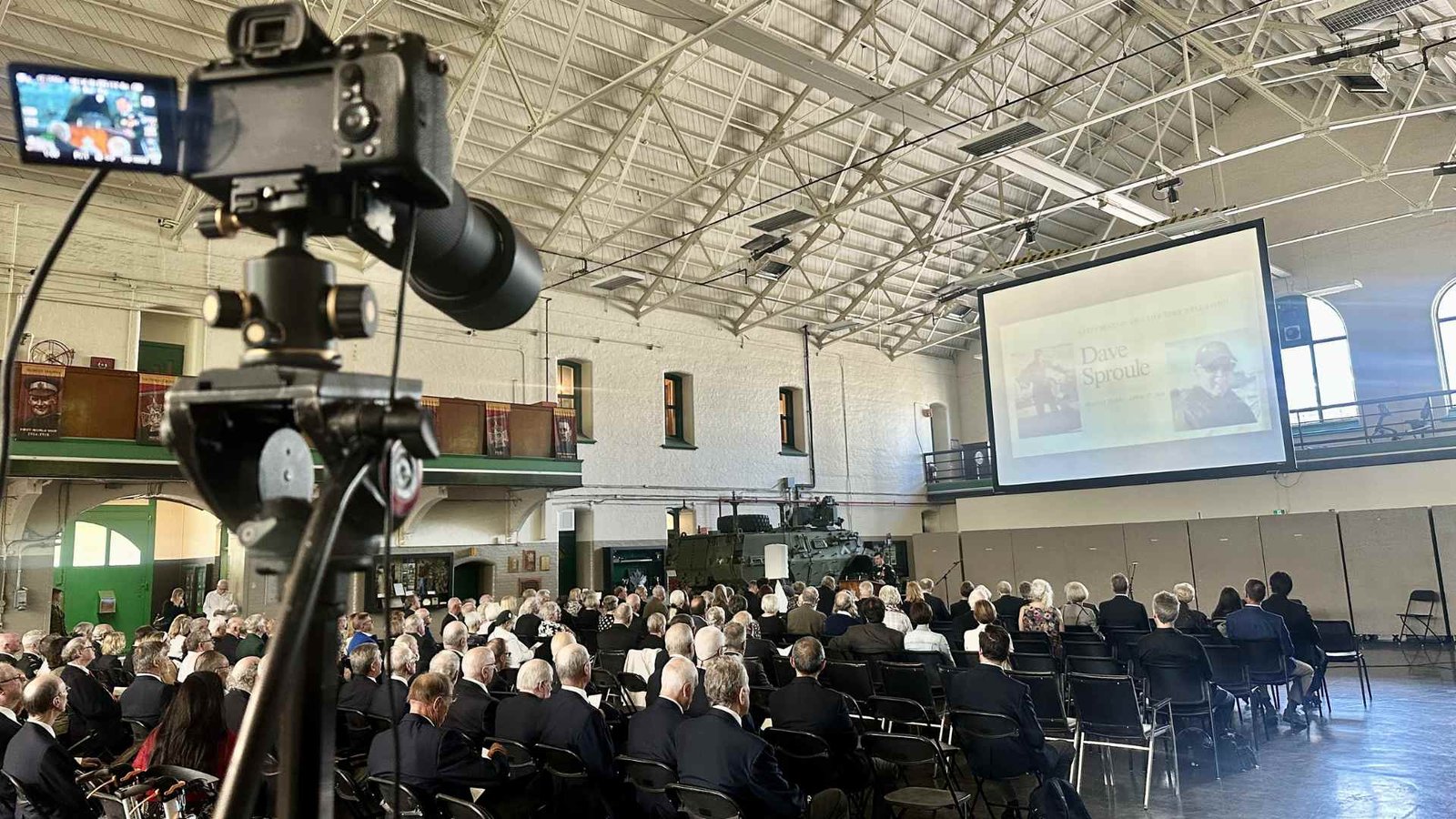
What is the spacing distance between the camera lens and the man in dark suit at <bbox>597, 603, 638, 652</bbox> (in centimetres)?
729

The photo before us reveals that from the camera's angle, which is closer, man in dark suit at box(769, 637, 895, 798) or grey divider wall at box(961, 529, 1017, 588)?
man in dark suit at box(769, 637, 895, 798)

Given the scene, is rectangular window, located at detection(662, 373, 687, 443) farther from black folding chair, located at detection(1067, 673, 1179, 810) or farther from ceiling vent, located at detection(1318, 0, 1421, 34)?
black folding chair, located at detection(1067, 673, 1179, 810)

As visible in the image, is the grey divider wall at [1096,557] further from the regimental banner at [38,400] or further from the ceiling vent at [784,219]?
the regimental banner at [38,400]

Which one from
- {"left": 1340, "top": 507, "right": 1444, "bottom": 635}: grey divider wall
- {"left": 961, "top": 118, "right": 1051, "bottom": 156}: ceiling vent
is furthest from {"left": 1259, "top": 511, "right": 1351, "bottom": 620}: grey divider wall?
{"left": 961, "top": 118, "right": 1051, "bottom": 156}: ceiling vent

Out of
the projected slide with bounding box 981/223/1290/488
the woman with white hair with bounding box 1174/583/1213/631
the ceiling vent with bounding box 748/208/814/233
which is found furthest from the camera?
the ceiling vent with bounding box 748/208/814/233

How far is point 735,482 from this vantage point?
18.5 meters

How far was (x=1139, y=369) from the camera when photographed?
10.1 metres

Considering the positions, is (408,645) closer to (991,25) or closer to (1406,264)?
(991,25)

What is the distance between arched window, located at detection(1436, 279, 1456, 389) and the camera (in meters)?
15.6

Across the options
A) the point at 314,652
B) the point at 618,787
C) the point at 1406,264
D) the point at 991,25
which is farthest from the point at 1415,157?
the point at 314,652

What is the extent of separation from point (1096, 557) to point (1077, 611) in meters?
6.56

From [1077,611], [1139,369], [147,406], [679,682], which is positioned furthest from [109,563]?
[1139,369]

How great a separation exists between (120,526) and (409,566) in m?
3.99

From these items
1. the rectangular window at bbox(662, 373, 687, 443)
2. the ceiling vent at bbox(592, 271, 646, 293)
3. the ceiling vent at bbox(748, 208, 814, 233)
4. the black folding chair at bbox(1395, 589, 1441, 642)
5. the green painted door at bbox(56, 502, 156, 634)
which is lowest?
the black folding chair at bbox(1395, 589, 1441, 642)
